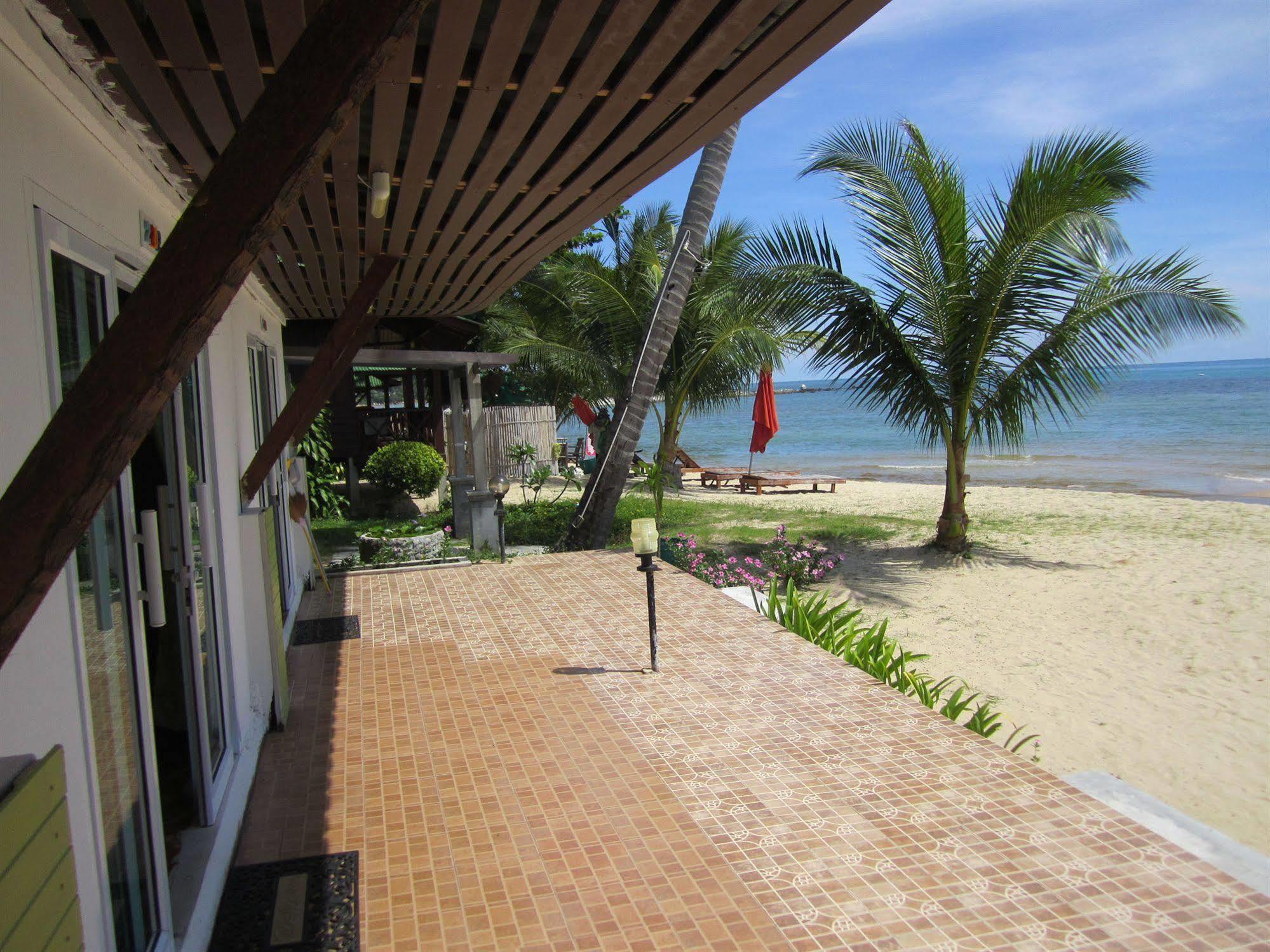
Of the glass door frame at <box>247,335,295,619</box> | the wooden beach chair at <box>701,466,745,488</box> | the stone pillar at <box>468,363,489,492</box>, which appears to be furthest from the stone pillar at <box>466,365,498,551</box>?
the wooden beach chair at <box>701,466,745,488</box>

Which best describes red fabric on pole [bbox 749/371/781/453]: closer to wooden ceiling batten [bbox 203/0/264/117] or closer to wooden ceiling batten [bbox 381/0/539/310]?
wooden ceiling batten [bbox 381/0/539/310]

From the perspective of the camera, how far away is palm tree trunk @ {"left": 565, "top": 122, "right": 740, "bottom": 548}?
1105 cm

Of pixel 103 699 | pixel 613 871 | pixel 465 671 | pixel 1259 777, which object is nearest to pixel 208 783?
pixel 103 699

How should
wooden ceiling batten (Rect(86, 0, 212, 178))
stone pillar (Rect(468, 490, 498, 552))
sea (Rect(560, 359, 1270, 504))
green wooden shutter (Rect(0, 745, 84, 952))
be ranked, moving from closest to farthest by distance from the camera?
green wooden shutter (Rect(0, 745, 84, 952)), wooden ceiling batten (Rect(86, 0, 212, 178)), stone pillar (Rect(468, 490, 498, 552)), sea (Rect(560, 359, 1270, 504))

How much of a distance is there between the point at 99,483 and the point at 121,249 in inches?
85.7

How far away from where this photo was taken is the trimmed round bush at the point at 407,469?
14.1m

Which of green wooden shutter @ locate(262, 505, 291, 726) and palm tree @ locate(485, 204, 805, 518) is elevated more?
palm tree @ locate(485, 204, 805, 518)

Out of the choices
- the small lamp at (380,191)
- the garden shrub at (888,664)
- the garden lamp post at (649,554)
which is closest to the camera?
the small lamp at (380,191)

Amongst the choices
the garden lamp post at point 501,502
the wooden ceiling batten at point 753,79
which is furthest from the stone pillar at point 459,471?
the wooden ceiling batten at point 753,79

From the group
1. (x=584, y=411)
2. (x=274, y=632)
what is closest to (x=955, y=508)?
(x=274, y=632)

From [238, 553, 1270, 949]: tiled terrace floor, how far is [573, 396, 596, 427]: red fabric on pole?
1551cm

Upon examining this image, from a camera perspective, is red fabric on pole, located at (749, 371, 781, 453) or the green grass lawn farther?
red fabric on pole, located at (749, 371, 781, 453)

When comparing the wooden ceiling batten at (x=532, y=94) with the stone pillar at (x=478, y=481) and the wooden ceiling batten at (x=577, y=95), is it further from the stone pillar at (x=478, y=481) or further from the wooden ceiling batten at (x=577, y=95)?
the stone pillar at (x=478, y=481)

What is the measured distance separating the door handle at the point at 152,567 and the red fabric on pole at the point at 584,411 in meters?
19.0
